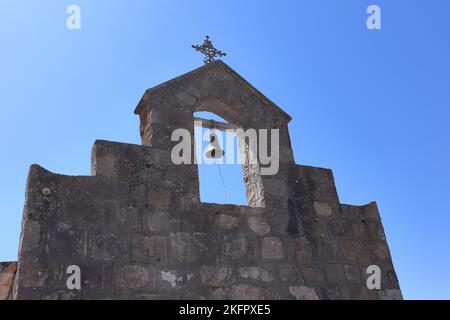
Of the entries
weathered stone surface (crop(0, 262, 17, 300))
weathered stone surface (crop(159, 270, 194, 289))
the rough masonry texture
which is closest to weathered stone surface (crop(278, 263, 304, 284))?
the rough masonry texture

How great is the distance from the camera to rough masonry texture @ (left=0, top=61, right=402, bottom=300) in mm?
3660

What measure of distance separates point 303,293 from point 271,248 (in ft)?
1.65

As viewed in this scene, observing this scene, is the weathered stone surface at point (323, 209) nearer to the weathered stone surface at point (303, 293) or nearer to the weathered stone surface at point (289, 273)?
the weathered stone surface at point (289, 273)

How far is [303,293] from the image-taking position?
4215 mm

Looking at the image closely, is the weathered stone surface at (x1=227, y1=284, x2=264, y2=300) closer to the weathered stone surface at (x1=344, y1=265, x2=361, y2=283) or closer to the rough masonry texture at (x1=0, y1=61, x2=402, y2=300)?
the rough masonry texture at (x1=0, y1=61, x2=402, y2=300)

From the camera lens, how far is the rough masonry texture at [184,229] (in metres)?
3.66

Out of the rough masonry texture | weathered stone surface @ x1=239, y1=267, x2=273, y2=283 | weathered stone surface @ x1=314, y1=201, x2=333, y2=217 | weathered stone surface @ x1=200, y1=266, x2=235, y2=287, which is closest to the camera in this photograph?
the rough masonry texture

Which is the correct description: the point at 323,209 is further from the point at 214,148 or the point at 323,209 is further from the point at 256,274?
the point at 214,148

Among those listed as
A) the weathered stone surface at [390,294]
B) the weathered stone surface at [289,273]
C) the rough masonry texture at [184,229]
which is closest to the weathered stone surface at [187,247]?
the rough masonry texture at [184,229]

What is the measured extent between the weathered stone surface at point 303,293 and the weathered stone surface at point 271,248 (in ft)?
1.05

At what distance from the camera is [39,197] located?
12.3ft

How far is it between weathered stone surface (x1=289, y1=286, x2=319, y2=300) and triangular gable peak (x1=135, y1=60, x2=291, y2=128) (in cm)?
195

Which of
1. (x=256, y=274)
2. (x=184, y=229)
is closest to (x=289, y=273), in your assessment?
(x=256, y=274)
